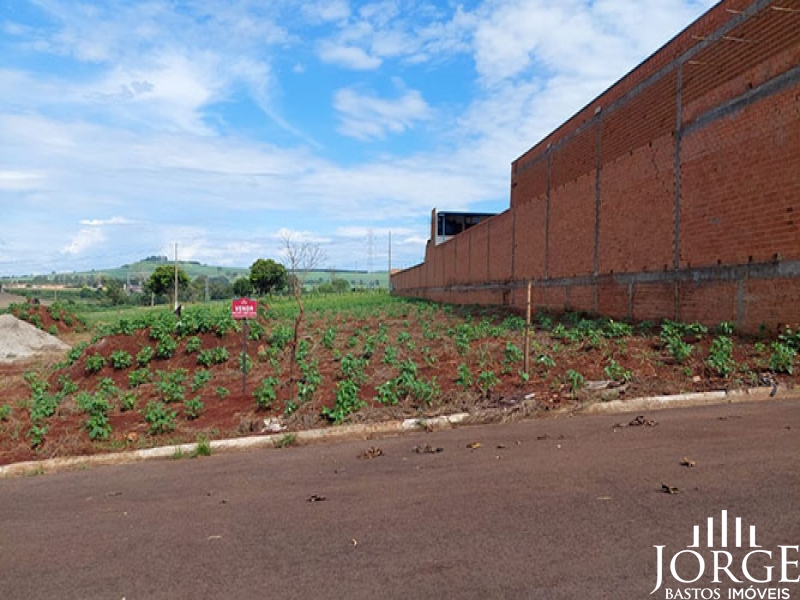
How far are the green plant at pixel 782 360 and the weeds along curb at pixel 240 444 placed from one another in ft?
14.7

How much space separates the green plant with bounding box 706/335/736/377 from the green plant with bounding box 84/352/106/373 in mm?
12478

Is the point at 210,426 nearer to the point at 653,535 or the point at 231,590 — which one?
the point at 231,590

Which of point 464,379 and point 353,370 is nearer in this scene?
point 464,379

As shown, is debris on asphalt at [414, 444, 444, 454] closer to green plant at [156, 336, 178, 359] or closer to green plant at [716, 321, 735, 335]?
green plant at [716, 321, 735, 335]

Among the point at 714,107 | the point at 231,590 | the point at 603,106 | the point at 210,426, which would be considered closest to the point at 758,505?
the point at 231,590

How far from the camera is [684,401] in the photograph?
811 cm

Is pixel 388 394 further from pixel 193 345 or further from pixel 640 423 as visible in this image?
pixel 193 345

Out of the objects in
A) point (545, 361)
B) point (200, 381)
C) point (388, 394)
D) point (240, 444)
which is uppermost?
point (545, 361)

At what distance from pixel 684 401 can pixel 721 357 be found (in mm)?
1348

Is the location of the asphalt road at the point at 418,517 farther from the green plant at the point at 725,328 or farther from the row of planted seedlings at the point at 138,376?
the green plant at the point at 725,328

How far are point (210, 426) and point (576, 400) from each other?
17.3 feet

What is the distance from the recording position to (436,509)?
14.9 feet

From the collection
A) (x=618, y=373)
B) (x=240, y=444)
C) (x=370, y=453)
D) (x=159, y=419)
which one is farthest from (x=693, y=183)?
(x=159, y=419)

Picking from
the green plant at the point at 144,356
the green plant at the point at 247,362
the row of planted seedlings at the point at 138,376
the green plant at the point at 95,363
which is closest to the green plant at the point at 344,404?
the row of planted seedlings at the point at 138,376
